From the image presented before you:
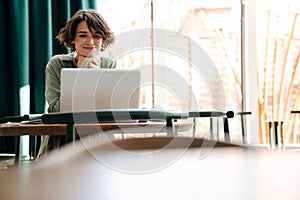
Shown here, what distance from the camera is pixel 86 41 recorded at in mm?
2623

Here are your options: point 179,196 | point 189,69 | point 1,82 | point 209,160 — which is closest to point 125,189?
point 179,196

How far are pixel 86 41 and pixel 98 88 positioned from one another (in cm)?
82

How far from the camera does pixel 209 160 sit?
645 millimetres

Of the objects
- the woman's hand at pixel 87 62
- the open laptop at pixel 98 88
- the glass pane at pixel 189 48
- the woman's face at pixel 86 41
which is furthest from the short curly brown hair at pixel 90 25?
the glass pane at pixel 189 48

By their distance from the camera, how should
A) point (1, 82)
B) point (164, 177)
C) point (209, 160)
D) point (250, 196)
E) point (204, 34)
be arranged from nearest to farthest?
point (250, 196)
point (164, 177)
point (209, 160)
point (1, 82)
point (204, 34)

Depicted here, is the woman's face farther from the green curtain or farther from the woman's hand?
the green curtain

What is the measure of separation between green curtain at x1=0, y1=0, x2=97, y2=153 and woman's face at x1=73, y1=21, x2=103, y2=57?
2.99 ft

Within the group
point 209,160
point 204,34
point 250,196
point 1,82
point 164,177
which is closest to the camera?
point 250,196

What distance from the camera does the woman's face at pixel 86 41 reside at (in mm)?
2614

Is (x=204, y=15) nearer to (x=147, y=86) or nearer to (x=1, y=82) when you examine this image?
(x=147, y=86)

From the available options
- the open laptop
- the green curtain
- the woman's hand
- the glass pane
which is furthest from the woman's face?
the glass pane

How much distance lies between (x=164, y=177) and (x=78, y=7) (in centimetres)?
322

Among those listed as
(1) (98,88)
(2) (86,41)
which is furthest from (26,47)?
(1) (98,88)

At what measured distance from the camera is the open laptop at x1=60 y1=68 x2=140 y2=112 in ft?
6.10
